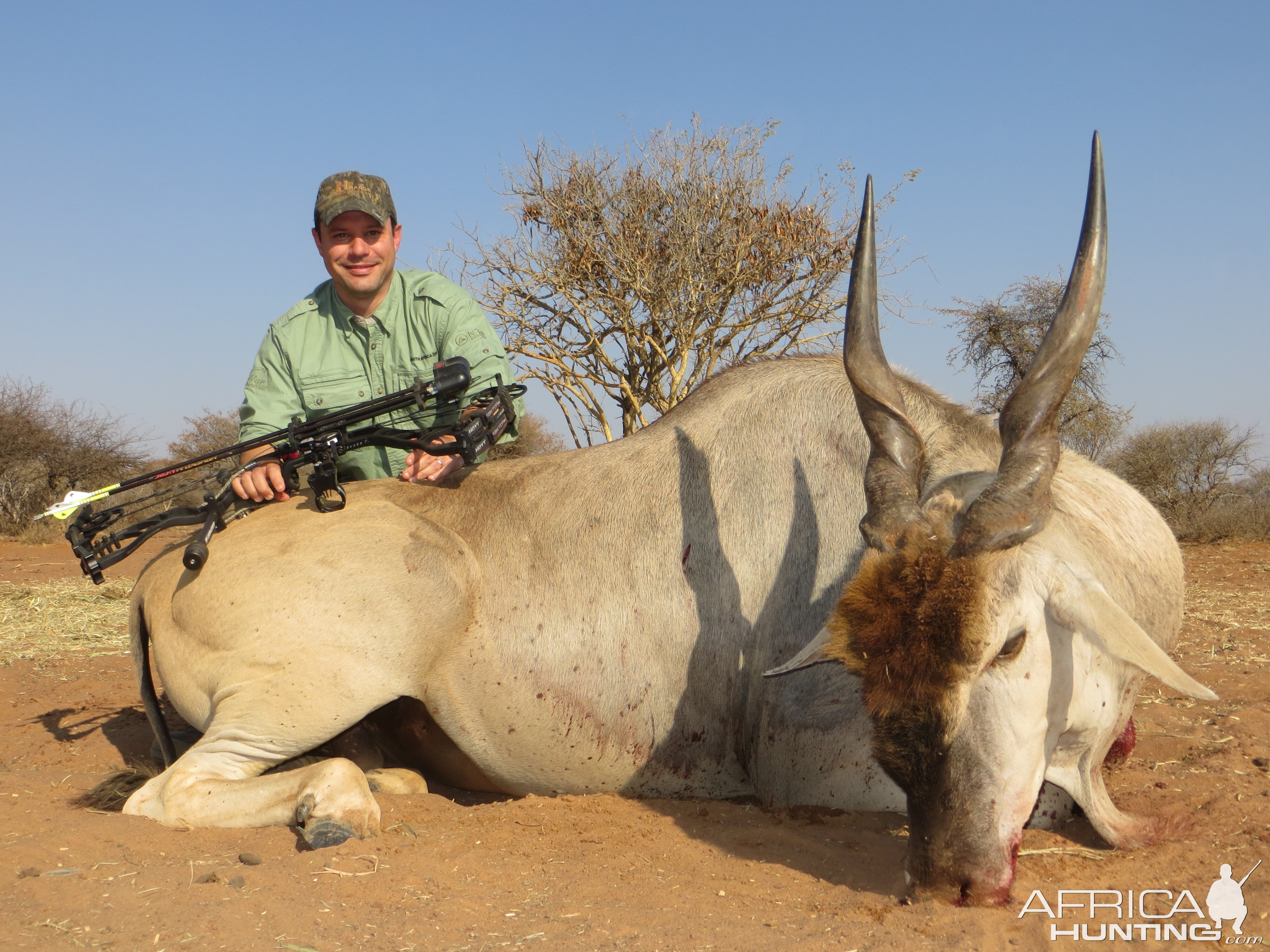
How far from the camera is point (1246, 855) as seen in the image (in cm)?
303

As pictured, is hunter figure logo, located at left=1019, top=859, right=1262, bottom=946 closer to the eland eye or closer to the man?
the eland eye

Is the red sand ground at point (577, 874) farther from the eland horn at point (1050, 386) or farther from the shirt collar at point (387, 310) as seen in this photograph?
the shirt collar at point (387, 310)

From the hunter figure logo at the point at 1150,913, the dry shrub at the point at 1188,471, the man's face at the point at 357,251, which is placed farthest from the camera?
the dry shrub at the point at 1188,471

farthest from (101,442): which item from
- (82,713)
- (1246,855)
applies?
(1246,855)

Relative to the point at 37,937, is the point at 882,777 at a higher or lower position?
lower

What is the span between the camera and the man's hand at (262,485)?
4.32 meters

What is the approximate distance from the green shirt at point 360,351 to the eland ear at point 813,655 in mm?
2351

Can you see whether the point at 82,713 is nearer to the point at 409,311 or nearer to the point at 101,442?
the point at 409,311

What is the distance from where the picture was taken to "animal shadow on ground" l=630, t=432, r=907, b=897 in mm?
3635

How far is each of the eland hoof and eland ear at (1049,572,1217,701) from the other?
234 cm

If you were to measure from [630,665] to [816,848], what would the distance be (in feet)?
3.24

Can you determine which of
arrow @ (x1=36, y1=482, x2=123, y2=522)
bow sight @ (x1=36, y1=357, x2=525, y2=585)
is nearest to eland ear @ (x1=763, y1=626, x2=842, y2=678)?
bow sight @ (x1=36, y1=357, x2=525, y2=585)

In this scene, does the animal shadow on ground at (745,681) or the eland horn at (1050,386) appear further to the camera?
the animal shadow on ground at (745,681)

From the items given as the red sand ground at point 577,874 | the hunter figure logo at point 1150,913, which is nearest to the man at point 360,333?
the red sand ground at point 577,874
